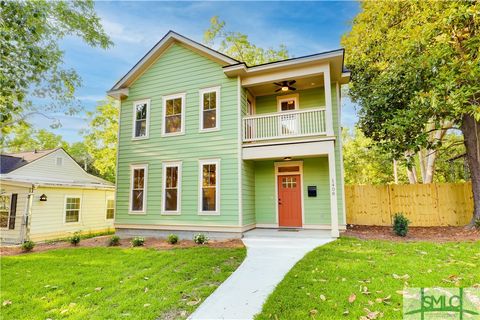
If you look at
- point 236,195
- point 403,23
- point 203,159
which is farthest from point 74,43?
point 403,23

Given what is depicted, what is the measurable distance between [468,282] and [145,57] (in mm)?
12286

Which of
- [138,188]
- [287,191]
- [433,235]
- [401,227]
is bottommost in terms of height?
[433,235]

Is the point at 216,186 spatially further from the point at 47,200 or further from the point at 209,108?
the point at 47,200

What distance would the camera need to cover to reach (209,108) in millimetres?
10344

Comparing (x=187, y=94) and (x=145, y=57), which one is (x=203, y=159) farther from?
(x=145, y=57)

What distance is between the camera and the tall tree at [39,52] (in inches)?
296

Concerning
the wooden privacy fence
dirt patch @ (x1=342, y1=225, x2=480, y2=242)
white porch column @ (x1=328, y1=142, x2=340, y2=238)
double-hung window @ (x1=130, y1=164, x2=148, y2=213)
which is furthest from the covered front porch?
double-hung window @ (x1=130, y1=164, x2=148, y2=213)

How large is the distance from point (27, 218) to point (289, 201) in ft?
37.6

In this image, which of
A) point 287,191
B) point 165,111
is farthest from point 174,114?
point 287,191

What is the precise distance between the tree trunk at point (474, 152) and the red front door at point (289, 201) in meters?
6.06

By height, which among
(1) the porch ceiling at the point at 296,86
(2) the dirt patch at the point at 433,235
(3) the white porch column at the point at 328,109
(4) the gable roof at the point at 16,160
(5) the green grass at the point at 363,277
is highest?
(1) the porch ceiling at the point at 296,86

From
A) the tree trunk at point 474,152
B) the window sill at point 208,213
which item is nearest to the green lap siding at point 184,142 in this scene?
the window sill at point 208,213

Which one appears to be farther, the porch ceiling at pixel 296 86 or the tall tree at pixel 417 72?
the porch ceiling at pixel 296 86

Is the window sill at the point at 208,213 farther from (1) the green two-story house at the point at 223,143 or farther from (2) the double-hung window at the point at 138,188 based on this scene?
(2) the double-hung window at the point at 138,188
